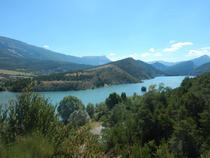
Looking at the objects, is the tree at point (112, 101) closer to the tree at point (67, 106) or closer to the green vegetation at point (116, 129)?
the green vegetation at point (116, 129)

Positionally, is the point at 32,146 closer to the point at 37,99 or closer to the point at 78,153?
the point at 78,153

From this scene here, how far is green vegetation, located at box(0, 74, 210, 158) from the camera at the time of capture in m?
11.9

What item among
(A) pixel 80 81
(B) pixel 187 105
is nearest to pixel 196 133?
(B) pixel 187 105

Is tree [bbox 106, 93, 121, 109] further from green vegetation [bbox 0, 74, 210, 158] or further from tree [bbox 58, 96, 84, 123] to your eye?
tree [bbox 58, 96, 84, 123]

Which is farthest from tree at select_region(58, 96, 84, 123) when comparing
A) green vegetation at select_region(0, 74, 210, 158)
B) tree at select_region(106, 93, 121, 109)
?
tree at select_region(106, 93, 121, 109)

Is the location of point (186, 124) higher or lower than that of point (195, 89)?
lower

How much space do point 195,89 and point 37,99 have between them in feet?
115

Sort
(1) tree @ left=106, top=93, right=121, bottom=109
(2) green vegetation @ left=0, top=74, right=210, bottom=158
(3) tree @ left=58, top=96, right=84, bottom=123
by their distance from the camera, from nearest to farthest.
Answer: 1. (2) green vegetation @ left=0, top=74, right=210, bottom=158
2. (3) tree @ left=58, top=96, right=84, bottom=123
3. (1) tree @ left=106, top=93, right=121, bottom=109

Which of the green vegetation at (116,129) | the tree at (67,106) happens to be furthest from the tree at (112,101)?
the tree at (67,106)

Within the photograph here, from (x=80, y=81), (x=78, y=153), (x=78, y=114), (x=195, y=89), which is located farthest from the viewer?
(x=80, y=81)

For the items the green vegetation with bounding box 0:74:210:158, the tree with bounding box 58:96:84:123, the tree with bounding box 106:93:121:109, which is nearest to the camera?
the green vegetation with bounding box 0:74:210:158

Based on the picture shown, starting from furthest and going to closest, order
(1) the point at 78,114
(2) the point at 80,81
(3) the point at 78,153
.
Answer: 1. (2) the point at 80,81
2. (1) the point at 78,114
3. (3) the point at 78,153

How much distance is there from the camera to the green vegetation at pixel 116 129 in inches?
467

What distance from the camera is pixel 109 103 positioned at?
3612 inches
